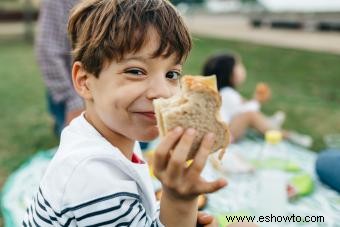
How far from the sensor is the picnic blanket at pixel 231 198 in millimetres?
3174

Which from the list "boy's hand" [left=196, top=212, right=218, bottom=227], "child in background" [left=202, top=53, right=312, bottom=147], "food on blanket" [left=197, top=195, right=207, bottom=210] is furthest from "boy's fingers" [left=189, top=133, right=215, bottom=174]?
"child in background" [left=202, top=53, right=312, bottom=147]

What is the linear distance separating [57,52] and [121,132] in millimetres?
2340

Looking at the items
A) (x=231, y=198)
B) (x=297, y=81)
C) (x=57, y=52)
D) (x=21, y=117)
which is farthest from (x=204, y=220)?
(x=297, y=81)

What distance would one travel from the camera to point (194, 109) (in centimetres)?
143

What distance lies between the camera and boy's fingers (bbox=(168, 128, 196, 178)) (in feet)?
4.31

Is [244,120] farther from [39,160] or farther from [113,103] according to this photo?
[113,103]

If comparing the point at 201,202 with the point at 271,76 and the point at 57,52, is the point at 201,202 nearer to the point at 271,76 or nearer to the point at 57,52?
the point at 57,52

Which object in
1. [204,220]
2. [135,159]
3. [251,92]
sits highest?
[135,159]

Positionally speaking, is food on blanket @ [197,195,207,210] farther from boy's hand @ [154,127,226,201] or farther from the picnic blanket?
boy's hand @ [154,127,226,201]

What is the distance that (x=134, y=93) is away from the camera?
1.52 metres

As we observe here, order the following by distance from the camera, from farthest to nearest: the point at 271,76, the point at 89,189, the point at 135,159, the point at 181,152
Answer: the point at 271,76 → the point at 135,159 → the point at 89,189 → the point at 181,152

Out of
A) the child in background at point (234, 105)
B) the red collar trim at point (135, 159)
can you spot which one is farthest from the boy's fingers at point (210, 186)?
the child in background at point (234, 105)

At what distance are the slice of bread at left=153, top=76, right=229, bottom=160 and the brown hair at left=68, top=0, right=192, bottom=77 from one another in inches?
8.2

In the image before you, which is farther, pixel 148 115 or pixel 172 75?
pixel 172 75
